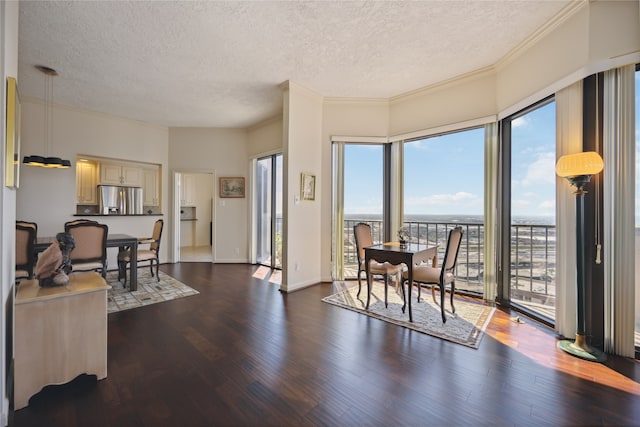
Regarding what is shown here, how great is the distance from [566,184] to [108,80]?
563cm

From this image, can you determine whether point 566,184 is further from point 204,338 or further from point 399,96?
point 204,338

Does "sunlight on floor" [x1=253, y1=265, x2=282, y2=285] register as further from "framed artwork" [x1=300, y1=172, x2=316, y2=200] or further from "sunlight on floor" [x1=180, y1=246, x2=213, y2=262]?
"sunlight on floor" [x1=180, y1=246, x2=213, y2=262]

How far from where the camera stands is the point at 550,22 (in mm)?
2518

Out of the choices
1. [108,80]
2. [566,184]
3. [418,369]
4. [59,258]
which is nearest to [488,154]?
[566,184]

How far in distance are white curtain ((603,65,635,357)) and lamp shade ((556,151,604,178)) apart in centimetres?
19

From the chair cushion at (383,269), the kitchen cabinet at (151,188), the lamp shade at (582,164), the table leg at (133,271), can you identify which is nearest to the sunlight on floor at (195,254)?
the kitchen cabinet at (151,188)

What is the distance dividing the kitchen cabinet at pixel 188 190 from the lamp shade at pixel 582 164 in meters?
8.13

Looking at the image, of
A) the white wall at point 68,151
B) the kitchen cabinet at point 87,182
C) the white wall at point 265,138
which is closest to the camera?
the white wall at point 68,151

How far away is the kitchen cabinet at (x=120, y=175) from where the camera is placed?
5.21m

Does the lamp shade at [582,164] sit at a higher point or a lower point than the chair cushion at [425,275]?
higher

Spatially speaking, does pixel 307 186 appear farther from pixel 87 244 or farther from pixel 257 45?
pixel 87 244

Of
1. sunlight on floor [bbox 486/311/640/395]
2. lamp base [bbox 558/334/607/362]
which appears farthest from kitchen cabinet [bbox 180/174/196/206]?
lamp base [bbox 558/334/607/362]

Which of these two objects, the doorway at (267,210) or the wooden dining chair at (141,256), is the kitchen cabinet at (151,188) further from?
the doorway at (267,210)

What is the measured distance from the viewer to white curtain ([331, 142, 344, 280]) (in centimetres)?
443
